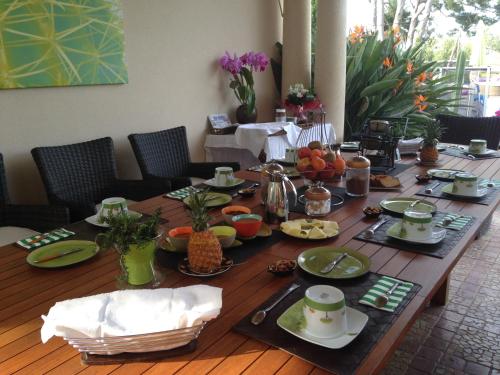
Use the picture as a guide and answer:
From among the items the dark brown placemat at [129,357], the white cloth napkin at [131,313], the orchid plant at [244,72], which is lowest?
the dark brown placemat at [129,357]

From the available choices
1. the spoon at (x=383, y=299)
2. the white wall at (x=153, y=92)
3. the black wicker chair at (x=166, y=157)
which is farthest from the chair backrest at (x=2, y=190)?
the spoon at (x=383, y=299)

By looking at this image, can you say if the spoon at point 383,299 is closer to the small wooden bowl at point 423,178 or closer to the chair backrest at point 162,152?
the small wooden bowl at point 423,178

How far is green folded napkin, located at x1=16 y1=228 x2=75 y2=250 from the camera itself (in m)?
1.47

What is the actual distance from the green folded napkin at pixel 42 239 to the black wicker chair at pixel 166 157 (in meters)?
1.36

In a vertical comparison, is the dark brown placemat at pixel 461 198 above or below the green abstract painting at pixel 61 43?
below

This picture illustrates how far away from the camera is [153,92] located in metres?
3.49

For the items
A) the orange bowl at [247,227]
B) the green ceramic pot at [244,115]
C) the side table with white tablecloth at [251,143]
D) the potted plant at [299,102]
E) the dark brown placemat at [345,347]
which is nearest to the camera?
the dark brown placemat at [345,347]

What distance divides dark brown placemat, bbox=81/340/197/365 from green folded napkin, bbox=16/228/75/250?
708mm

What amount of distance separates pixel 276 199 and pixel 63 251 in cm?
74

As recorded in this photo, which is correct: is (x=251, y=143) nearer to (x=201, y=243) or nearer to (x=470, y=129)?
(x=470, y=129)

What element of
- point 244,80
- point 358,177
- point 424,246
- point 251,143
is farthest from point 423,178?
point 244,80

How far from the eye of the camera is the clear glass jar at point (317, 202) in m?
1.67

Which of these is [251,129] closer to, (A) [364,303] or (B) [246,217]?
(B) [246,217]

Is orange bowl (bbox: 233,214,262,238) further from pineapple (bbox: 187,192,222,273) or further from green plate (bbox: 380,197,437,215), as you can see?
green plate (bbox: 380,197,437,215)
